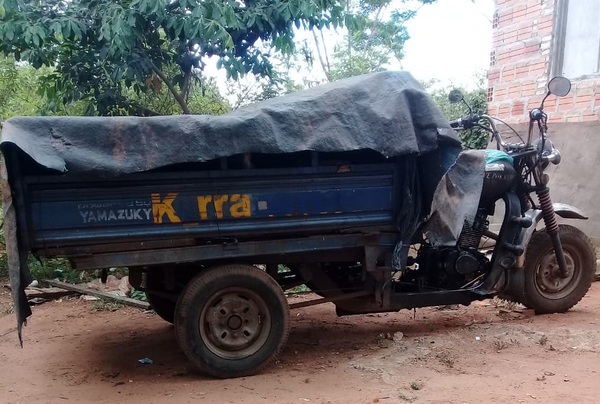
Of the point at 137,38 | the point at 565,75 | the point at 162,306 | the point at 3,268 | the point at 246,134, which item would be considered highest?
the point at 137,38

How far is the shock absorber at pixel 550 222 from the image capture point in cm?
474

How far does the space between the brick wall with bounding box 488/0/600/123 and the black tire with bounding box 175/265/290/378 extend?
5297 millimetres

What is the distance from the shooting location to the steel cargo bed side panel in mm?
3393

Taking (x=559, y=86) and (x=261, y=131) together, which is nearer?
Answer: (x=261, y=131)

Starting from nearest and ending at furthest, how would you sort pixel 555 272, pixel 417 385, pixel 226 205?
pixel 417 385
pixel 226 205
pixel 555 272

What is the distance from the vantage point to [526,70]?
7.84 m

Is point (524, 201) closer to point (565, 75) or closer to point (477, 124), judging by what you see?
point (477, 124)

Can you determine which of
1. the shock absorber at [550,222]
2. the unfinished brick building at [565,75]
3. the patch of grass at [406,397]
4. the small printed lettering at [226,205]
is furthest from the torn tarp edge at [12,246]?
the unfinished brick building at [565,75]

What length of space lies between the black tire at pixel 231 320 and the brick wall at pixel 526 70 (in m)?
5.30

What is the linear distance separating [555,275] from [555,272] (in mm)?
36

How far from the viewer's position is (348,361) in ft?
13.4

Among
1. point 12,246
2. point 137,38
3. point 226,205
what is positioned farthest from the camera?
point 137,38

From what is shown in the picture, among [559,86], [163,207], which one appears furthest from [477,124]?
[163,207]

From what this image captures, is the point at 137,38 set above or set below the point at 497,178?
above
